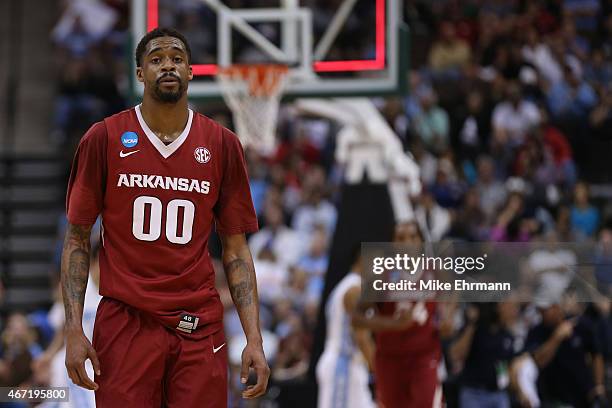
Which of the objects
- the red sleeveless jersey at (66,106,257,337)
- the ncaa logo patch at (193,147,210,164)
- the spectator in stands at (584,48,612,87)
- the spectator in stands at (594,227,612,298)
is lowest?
the spectator in stands at (594,227,612,298)

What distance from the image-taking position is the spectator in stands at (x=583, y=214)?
15.6 metres

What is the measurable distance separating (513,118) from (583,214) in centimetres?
208

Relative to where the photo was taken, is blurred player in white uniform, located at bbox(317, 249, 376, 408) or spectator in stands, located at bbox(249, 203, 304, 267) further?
spectator in stands, located at bbox(249, 203, 304, 267)

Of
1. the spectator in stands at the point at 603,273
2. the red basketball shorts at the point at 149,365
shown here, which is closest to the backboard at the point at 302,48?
the spectator in stands at the point at 603,273

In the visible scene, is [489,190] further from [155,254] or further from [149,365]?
[149,365]

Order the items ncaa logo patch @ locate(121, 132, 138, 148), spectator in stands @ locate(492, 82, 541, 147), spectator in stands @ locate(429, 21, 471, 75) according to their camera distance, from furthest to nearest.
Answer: spectator in stands @ locate(429, 21, 471, 75), spectator in stands @ locate(492, 82, 541, 147), ncaa logo patch @ locate(121, 132, 138, 148)

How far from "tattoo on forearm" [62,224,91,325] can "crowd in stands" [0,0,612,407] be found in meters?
7.21

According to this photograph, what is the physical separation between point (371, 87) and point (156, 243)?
6.20 m

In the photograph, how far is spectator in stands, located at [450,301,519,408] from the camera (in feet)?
36.1

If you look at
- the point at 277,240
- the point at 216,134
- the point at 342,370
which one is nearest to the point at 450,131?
the point at 277,240

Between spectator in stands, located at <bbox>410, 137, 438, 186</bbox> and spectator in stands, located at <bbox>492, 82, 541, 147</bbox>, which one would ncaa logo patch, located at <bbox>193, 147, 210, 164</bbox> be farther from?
spectator in stands, located at <bbox>492, 82, 541, 147</bbox>

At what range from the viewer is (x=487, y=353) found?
1107cm

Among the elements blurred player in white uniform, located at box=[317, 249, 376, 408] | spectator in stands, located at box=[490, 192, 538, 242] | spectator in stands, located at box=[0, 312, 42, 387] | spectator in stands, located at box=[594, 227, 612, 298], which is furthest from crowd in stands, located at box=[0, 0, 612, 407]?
spectator in stands, located at box=[594, 227, 612, 298]

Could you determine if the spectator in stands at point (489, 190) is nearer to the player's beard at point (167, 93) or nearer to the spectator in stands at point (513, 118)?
the spectator in stands at point (513, 118)
